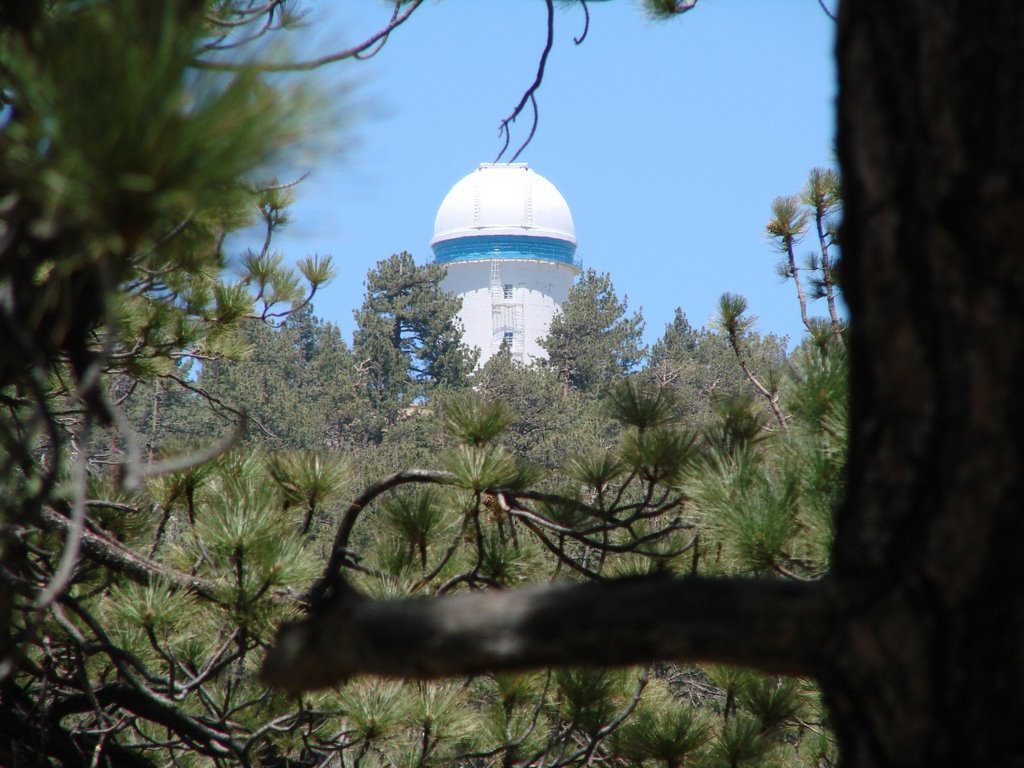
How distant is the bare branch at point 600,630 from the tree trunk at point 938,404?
32 millimetres

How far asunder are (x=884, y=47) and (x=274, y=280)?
2391 millimetres

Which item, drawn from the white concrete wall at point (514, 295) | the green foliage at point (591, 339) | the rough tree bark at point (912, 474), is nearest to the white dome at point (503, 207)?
the white concrete wall at point (514, 295)

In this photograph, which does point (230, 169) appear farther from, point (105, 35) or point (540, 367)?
point (540, 367)

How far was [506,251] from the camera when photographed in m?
31.3

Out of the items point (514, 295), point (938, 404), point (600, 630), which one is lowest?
point (600, 630)

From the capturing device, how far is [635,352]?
20812 millimetres

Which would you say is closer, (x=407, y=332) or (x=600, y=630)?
(x=600, y=630)

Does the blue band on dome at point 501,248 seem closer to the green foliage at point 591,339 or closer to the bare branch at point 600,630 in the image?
the green foliage at point 591,339

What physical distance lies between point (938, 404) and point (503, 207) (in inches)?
1211

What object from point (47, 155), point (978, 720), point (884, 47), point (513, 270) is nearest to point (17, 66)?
point (47, 155)

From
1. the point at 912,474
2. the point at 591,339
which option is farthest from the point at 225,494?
the point at 591,339

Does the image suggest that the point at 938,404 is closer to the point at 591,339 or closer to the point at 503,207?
the point at 591,339

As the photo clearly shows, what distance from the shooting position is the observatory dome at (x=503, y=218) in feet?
102

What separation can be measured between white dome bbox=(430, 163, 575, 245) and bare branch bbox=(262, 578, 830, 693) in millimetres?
30476
